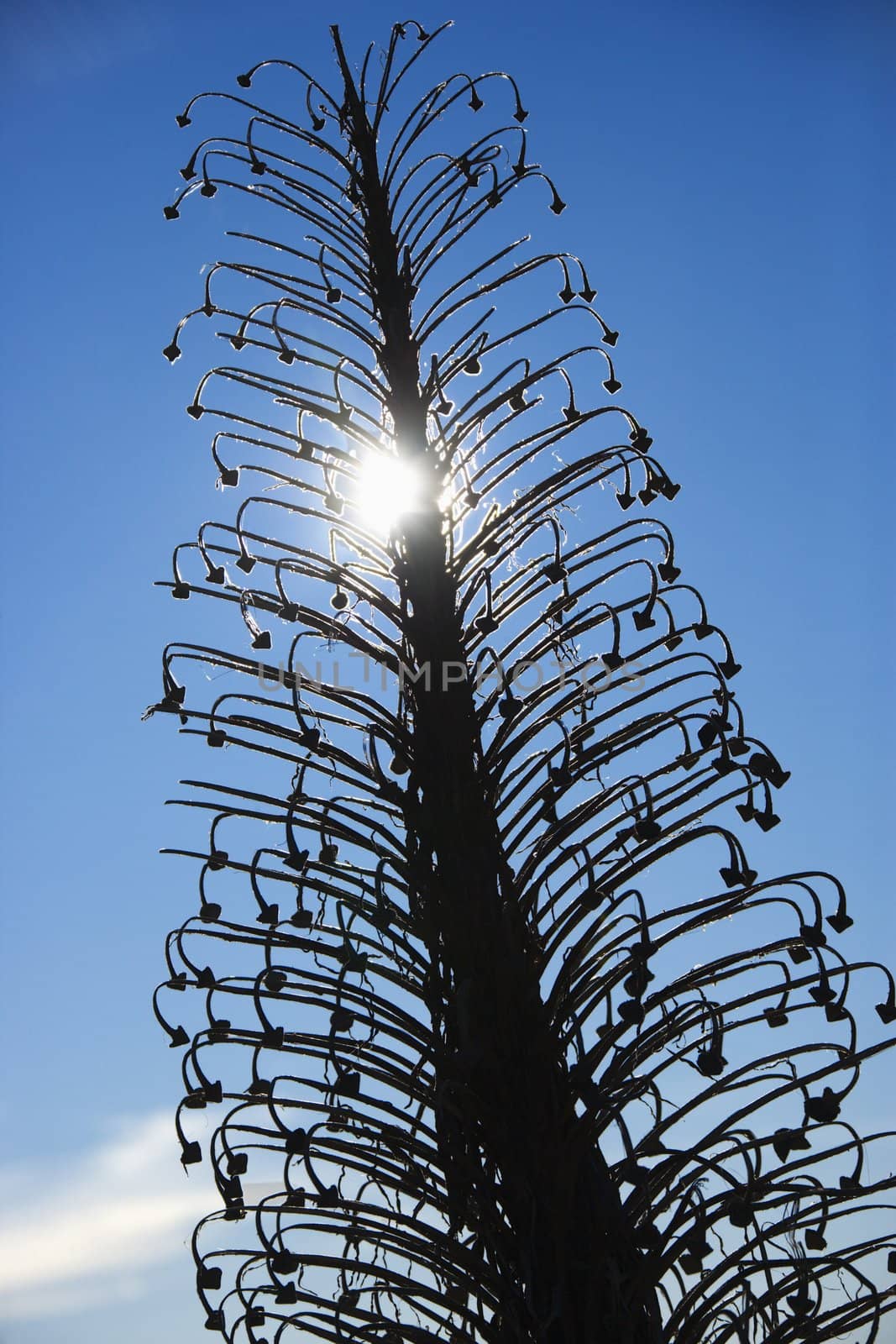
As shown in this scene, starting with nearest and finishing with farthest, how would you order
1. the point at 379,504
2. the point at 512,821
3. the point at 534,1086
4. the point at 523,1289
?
the point at 523,1289
the point at 534,1086
the point at 512,821
the point at 379,504

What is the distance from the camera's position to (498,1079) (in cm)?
308

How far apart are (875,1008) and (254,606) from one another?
2080 millimetres

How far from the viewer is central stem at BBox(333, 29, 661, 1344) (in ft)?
9.36

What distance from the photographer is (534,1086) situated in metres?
3.08

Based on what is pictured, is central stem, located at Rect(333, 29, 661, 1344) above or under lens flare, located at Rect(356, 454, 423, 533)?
under

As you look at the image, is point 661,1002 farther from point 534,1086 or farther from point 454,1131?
point 454,1131

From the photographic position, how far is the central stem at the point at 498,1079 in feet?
9.36

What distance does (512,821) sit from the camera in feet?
11.4

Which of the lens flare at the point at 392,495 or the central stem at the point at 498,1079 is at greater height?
the lens flare at the point at 392,495

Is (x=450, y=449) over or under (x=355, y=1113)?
over

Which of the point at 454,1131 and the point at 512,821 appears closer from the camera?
the point at 454,1131

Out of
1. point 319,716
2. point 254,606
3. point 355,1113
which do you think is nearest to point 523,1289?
point 355,1113

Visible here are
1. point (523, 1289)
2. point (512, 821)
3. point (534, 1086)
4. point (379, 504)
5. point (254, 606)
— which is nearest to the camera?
point (523, 1289)

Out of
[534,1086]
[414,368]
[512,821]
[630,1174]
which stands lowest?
[630,1174]
